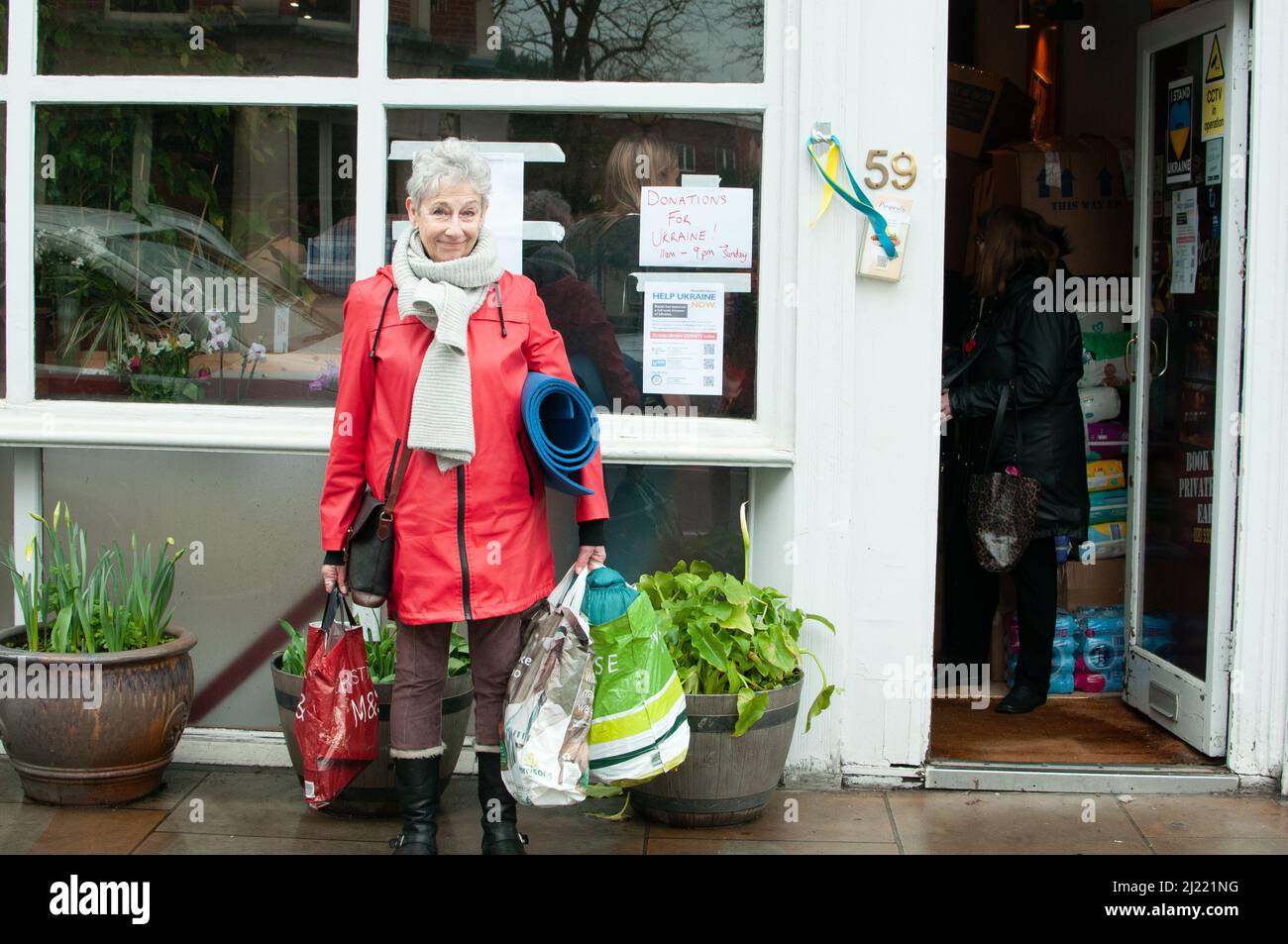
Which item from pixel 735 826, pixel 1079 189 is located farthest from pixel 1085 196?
pixel 735 826

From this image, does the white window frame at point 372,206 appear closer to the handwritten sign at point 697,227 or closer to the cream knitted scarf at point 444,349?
the handwritten sign at point 697,227

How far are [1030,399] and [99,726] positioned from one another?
3.40 m

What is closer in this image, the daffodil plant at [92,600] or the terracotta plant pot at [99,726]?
the terracotta plant pot at [99,726]

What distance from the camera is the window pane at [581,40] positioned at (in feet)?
15.2

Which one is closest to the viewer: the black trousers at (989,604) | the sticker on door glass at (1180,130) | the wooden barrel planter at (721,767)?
the wooden barrel planter at (721,767)


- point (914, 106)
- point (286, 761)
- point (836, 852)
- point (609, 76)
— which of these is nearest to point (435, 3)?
point (609, 76)

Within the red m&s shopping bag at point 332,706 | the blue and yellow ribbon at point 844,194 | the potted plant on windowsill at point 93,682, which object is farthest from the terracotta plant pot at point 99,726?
the blue and yellow ribbon at point 844,194

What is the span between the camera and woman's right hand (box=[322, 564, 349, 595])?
12.9ft

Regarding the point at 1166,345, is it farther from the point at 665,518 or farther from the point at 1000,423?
the point at 665,518

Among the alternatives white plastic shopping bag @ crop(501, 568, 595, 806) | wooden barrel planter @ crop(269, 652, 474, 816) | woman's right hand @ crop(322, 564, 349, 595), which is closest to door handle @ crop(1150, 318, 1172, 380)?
white plastic shopping bag @ crop(501, 568, 595, 806)

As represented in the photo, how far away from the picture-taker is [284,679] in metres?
4.35

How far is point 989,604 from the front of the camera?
588 cm

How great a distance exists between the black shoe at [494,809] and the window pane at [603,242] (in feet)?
4.27
